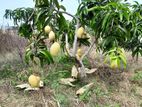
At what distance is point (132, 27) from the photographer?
12.2 feet

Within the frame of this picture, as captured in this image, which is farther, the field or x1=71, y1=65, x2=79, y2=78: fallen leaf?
x1=71, y1=65, x2=79, y2=78: fallen leaf

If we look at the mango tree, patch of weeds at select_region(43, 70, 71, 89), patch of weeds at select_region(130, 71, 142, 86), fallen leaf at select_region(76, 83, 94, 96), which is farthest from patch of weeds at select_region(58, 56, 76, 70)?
patch of weeds at select_region(130, 71, 142, 86)

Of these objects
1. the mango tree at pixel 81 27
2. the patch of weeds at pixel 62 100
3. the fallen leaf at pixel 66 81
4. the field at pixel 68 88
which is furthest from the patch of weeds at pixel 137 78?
the patch of weeds at pixel 62 100

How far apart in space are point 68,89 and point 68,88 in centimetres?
4

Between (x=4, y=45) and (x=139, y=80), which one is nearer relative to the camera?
(x=139, y=80)

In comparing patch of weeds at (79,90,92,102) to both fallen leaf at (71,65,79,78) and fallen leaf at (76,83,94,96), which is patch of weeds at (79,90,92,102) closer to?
fallen leaf at (76,83,94,96)

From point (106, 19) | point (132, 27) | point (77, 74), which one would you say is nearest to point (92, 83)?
point (77, 74)

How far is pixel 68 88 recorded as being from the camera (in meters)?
4.48

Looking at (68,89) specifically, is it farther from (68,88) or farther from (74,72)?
(74,72)

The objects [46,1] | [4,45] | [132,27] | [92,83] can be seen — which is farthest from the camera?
[4,45]

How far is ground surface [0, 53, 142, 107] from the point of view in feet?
13.4

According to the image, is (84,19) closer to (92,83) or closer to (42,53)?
(92,83)

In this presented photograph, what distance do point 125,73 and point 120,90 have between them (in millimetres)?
676

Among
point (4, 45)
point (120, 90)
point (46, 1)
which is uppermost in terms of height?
point (46, 1)
